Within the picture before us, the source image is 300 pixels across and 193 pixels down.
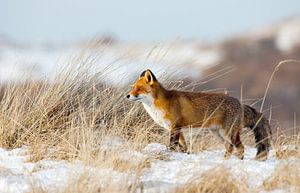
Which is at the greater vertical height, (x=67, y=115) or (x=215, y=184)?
(x=67, y=115)

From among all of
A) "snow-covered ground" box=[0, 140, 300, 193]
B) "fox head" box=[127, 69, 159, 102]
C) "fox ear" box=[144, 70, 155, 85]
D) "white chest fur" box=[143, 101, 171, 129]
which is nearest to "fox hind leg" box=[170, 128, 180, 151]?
"white chest fur" box=[143, 101, 171, 129]

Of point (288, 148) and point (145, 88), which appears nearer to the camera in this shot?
point (288, 148)

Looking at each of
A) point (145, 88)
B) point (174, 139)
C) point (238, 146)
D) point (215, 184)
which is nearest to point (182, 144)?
point (174, 139)

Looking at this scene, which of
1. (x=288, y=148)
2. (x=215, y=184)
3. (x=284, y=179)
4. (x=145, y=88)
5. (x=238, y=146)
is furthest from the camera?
(x=145, y=88)

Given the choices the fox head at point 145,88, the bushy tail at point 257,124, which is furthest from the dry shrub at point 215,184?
the fox head at point 145,88

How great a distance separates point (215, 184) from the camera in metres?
5.80

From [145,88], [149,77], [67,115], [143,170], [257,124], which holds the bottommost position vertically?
[143,170]

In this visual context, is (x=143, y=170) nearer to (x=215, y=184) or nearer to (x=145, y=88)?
(x=215, y=184)

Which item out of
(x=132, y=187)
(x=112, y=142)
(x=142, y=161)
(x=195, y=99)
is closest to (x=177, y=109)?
(x=195, y=99)

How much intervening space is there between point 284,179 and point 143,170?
1.29m

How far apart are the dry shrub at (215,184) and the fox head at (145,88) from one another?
205 centimetres

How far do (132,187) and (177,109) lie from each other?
88.9 inches

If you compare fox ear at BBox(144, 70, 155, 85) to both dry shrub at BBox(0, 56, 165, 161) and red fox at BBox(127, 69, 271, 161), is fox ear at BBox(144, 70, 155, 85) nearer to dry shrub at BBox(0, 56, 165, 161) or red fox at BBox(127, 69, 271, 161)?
red fox at BBox(127, 69, 271, 161)

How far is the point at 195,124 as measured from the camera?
25.1 ft
